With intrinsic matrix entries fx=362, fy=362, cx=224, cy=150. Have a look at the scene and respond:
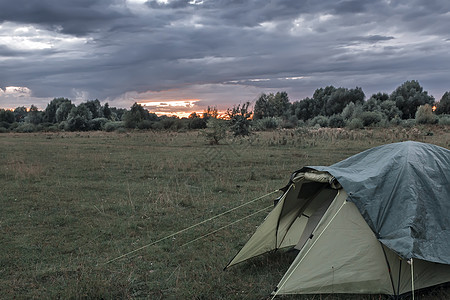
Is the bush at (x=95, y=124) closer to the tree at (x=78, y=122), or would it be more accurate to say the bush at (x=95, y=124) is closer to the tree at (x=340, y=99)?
the tree at (x=78, y=122)

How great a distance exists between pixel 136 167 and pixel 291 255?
1093 cm

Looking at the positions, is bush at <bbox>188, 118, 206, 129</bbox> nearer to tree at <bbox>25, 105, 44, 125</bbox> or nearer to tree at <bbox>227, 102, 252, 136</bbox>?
tree at <bbox>227, 102, 252, 136</bbox>

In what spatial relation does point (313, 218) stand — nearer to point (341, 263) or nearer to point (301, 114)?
point (341, 263)

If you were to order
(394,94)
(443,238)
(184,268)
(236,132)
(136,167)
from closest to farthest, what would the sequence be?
(443,238), (184,268), (136,167), (236,132), (394,94)

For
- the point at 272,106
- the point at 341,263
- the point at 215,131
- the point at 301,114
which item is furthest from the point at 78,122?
the point at 341,263

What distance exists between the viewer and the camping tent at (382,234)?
470cm

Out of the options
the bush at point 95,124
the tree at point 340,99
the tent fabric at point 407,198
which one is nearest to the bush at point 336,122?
the tree at point 340,99

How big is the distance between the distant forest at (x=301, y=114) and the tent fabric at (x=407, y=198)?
22.3m

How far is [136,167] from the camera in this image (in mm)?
15961

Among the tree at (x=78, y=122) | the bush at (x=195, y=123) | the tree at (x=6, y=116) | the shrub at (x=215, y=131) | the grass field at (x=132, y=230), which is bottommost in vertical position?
the grass field at (x=132, y=230)

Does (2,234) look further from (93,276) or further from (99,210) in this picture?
(93,276)

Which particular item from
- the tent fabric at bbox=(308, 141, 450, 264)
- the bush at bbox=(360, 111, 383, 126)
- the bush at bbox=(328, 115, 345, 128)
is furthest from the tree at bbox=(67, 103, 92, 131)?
the tent fabric at bbox=(308, 141, 450, 264)

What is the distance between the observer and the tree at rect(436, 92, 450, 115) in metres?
62.0

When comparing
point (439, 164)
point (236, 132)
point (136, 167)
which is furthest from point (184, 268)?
point (236, 132)
